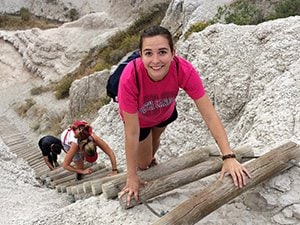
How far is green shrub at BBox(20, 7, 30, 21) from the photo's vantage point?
3712 centimetres

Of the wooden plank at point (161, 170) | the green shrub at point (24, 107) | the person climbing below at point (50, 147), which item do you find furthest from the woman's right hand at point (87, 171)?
the green shrub at point (24, 107)

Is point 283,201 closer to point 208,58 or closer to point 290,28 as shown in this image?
point 290,28

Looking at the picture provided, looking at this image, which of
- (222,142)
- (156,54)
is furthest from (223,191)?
(156,54)

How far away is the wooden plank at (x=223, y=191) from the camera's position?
3.46 metres

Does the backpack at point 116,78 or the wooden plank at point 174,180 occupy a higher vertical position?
the backpack at point 116,78

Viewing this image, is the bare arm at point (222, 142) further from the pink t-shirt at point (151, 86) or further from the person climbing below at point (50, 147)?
the person climbing below at point (50, 147)

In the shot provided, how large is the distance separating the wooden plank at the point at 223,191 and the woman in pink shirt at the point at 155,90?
0.33ft

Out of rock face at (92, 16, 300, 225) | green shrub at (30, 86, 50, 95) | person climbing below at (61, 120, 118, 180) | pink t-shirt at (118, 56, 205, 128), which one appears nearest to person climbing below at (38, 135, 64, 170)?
rock face at (92, 16, 300, 225)

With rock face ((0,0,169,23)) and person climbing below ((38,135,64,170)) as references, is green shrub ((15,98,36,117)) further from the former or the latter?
rock face ((0,0,169,23))

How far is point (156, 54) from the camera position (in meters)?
3.42

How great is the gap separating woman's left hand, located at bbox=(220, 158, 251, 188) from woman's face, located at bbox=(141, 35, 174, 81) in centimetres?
89

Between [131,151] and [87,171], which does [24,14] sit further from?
[131,151]

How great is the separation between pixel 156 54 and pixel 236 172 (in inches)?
42.5

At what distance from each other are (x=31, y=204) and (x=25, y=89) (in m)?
17.5
